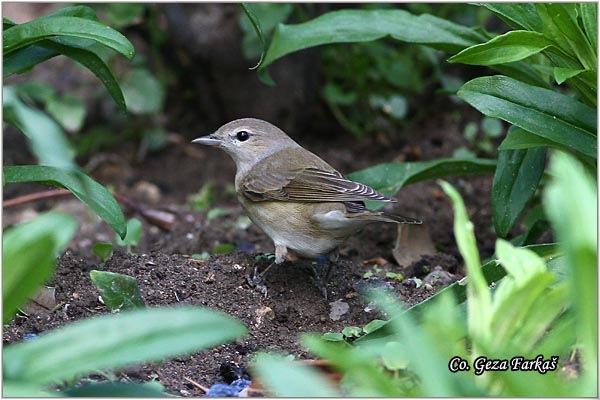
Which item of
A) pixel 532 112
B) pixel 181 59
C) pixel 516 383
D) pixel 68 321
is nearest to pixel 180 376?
pixel 68 321

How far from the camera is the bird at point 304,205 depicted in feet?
15.3

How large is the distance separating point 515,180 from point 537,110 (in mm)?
614

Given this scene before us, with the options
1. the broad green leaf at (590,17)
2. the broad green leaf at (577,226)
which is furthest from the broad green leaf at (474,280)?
the broad green leaf at (590,17)

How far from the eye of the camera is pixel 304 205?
4855 mm

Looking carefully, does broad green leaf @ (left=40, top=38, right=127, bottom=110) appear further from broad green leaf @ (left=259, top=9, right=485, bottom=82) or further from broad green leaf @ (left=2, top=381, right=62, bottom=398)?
broad green leaf @ (left=2, top=381, right=62, bottom=398)

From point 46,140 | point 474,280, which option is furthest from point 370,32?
point 46,140

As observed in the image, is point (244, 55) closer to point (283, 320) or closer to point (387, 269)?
point (387, 269)

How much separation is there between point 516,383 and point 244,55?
18.5 ft

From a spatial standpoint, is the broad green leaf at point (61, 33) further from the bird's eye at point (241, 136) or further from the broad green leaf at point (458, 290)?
the bird's eye at point (241, 136)

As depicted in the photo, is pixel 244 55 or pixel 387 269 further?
pixel 244 55

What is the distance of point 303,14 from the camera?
657 cm

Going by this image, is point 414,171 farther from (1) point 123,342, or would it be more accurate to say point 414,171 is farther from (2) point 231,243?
(1) point 123,342

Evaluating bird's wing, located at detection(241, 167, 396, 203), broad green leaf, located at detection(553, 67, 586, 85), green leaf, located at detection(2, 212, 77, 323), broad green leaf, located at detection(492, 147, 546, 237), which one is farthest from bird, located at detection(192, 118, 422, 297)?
green leaf, located at detection(2, 212, 77, 323)

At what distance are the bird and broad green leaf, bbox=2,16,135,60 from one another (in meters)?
1.46
